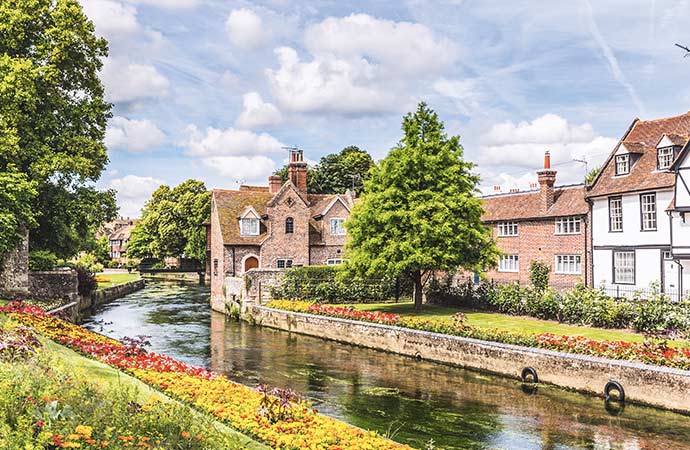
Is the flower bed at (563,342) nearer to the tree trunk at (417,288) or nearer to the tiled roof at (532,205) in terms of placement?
the tree trunk at (417,288)

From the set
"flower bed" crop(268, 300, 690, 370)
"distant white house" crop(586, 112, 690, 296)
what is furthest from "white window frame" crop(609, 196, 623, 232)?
"flower bed" crop(268, 300, 690, 370)

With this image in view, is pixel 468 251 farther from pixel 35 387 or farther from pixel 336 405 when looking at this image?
pixel 35 387

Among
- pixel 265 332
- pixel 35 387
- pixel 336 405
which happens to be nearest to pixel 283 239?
pixel 265 332

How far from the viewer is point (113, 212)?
37.1m

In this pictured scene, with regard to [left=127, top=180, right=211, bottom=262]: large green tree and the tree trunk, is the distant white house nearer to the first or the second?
the tree trunk

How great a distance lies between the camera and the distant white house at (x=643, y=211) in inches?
1291

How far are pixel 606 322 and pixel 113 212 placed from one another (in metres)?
28.4

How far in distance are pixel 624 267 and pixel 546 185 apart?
1035 centimetres

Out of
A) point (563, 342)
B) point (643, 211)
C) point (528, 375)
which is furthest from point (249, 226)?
point (563, 342)

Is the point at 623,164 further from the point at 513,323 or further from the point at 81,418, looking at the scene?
the point at 81,418

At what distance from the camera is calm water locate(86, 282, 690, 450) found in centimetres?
1623

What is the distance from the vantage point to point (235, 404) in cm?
1291

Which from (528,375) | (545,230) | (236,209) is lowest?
(528,375)

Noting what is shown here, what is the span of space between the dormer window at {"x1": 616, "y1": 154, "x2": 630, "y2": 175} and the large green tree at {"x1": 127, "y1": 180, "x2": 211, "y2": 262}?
5906cm
